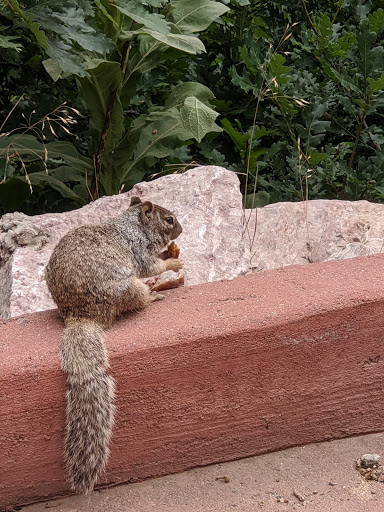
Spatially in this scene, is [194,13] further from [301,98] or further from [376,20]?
[376,20]

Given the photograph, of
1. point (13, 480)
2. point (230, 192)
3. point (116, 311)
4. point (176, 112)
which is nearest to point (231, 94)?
point (176, 112)

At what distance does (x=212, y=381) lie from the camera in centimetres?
300

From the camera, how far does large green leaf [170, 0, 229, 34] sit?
5336 millimetres

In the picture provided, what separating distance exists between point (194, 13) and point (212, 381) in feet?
10.8

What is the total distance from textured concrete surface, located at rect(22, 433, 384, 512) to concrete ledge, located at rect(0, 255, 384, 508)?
5 cm

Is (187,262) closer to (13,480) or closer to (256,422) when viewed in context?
(256,422)

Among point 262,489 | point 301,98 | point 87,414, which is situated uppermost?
point 301,98

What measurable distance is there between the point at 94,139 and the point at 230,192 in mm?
1344

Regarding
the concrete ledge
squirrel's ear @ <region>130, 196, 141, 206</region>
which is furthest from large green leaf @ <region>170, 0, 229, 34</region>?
the concrete ledge

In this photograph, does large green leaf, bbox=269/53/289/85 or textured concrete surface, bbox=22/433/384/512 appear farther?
large green leaf, bbox=269/53/289/85

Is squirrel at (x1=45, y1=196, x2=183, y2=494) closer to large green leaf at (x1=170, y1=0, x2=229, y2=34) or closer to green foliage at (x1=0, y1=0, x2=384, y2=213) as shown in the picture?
green foliage at (x1=0, y1=0, x2=384, y2=213)

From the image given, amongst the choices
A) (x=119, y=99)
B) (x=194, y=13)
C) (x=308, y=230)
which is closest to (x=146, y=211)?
(x=308, y=230)

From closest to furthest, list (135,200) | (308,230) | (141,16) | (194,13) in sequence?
(135,200) < (141,16) < (308,230) < (194,13)

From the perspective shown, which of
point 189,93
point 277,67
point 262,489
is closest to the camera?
point 262,489
